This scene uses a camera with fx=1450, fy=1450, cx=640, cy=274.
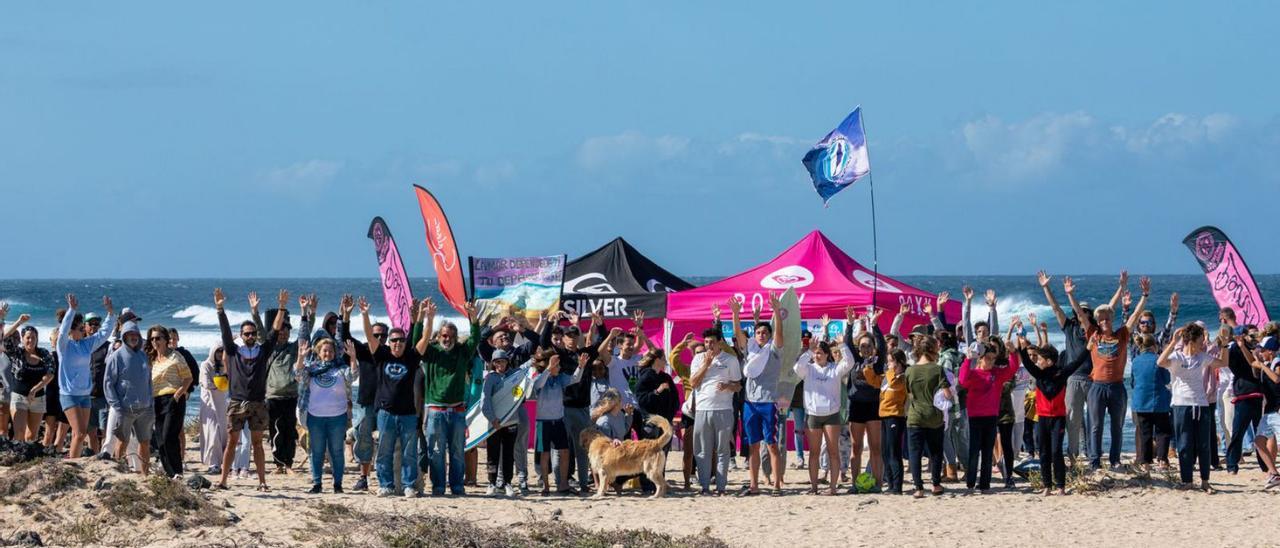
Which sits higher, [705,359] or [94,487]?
[705,359]

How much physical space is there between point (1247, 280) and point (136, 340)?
1158cm

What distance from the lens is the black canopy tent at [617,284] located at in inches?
629

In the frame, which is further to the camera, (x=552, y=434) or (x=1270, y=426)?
(x=1270, y=426)

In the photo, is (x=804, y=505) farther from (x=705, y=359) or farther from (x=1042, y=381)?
(x=1042, y=381)

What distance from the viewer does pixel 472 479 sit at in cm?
1227

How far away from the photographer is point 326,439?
11172mm

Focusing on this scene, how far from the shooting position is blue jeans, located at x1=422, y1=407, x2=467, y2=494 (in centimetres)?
1125

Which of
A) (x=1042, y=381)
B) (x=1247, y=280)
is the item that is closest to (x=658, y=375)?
(x=1042, y=381)

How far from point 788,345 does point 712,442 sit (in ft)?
3.50

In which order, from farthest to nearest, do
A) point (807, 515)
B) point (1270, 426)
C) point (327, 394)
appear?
point (1270, 426) → point (327, 394) → point (807, 515)

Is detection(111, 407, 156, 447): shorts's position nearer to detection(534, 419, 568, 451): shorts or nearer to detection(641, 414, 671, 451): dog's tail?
detection(534, 419, 568, 451): shorts

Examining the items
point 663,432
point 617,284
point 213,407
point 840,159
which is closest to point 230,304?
point 617,284

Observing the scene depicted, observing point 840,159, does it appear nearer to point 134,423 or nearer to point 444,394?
point 444,394

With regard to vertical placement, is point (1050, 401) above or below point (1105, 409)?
above
